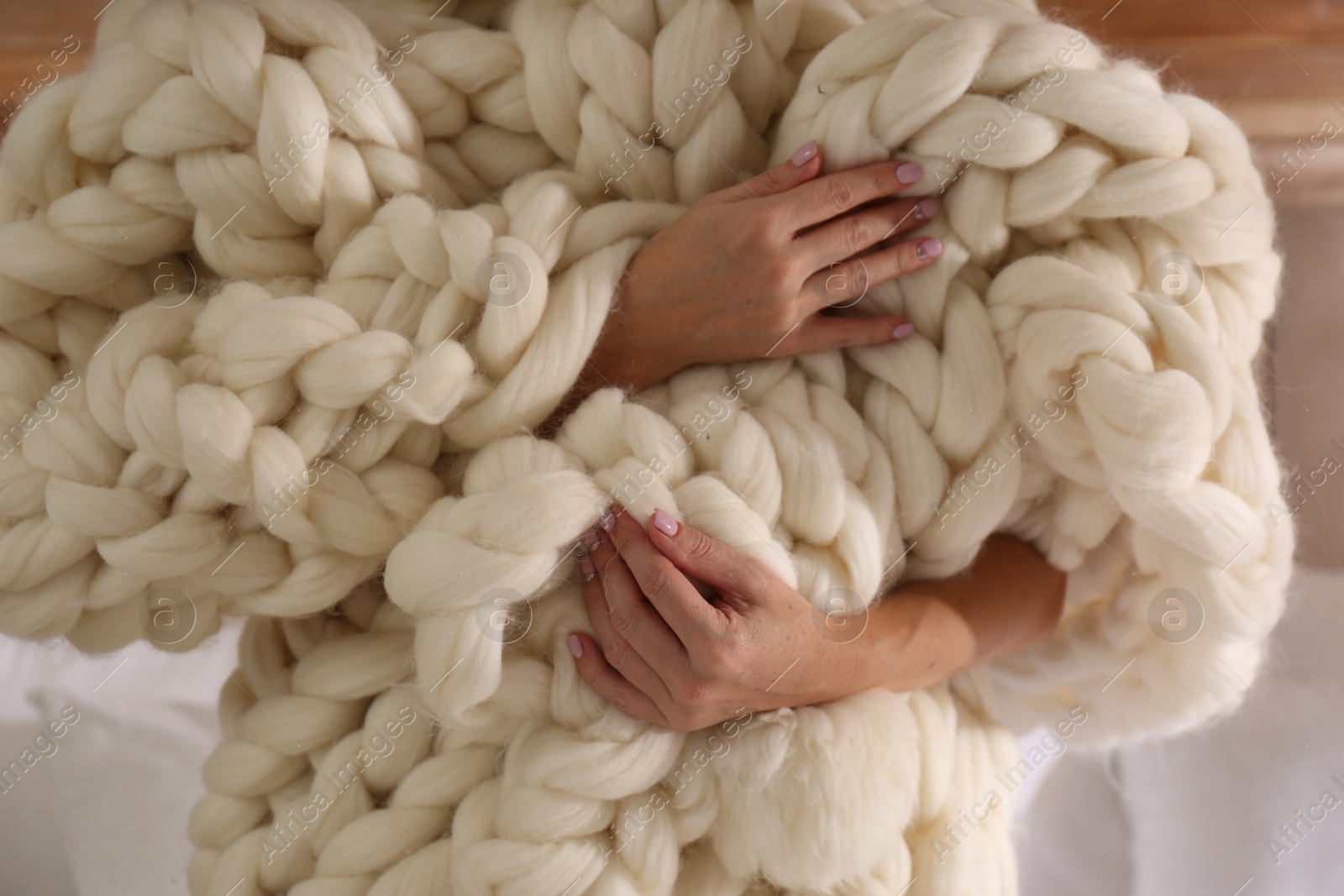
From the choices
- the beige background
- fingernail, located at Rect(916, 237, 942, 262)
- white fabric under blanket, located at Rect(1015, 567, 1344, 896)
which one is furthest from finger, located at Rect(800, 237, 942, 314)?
white fabric under blanket, located at Rect(1015, 567, 1344, 896)

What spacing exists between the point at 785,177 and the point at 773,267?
10 centimetres

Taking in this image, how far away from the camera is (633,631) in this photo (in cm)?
85

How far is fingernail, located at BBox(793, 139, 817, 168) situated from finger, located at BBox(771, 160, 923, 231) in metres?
0.02

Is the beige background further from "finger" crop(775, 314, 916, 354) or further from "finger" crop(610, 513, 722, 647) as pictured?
"finger" crop(610, 513, 722, 647)

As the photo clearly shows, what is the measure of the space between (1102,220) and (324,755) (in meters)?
0.93

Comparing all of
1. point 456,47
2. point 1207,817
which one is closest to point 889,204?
point 456,47

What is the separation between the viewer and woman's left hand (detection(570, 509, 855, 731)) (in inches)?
32.1

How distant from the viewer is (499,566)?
2.62ft

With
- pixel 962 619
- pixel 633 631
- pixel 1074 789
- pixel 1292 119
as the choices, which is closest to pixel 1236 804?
pixel 1074 789

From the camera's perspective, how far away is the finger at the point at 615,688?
2.85ft

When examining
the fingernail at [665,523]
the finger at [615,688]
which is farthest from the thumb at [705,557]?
the finger at [615,688]

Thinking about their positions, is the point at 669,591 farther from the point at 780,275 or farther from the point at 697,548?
the point at 780,275

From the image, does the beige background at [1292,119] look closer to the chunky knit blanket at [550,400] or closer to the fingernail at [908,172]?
the chunky knit blanket at [550,400]

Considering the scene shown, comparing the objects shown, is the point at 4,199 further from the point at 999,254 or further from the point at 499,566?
the point at 999,254
